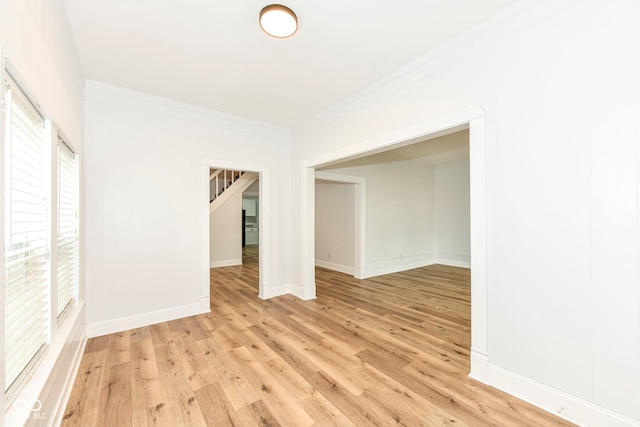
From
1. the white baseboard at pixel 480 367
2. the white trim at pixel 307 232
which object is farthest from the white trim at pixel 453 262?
the white baseboard at pixel 480 367

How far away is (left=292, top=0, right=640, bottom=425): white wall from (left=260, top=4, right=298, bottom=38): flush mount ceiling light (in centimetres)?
130

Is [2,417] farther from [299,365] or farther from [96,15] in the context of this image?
[96,15]

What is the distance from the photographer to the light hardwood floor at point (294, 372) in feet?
5.69

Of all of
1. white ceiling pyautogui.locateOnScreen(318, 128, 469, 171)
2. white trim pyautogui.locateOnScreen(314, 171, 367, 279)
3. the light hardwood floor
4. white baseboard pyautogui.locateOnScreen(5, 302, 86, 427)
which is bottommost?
the light hardwood floor

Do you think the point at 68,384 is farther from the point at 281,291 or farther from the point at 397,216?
the point at 397,216

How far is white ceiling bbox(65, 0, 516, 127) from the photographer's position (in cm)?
188

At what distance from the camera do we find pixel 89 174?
9.51 ft

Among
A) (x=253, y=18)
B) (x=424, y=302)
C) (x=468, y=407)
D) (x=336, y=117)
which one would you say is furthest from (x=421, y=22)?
(x=424, y=302)

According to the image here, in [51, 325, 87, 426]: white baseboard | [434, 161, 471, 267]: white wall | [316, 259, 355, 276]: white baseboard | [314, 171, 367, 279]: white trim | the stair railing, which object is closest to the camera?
[51, 325, 87, 426]: white baseboard

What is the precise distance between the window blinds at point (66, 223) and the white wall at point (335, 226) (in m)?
4.35

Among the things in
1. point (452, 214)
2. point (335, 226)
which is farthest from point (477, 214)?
point (452, 214)

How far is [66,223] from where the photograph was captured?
87.9 inches

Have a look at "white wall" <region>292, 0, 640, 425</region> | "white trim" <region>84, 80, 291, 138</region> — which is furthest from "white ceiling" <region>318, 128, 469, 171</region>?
"white wall" <region>292, 0, 640, 425</region>

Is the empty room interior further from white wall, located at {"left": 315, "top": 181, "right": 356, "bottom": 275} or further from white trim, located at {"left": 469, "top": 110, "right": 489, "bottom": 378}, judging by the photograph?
white wall, located at {"left": 315, "top": 181, "right": 356, "bottom": 275}
